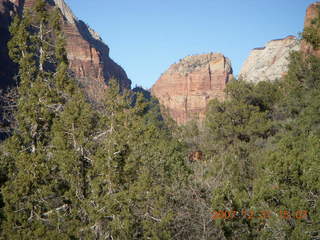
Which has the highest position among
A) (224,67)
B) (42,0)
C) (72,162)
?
(224,67)

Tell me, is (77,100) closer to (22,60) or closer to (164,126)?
(22,60)

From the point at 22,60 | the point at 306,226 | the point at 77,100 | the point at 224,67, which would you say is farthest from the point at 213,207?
the point at 224,67

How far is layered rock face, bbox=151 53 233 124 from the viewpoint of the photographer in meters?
119

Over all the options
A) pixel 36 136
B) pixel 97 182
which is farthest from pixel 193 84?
pixel 97 182

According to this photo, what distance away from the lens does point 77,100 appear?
34.7 feet

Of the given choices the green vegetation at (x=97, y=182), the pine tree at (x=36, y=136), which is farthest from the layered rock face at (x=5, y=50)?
the green vegetation at (x=97, y=182)

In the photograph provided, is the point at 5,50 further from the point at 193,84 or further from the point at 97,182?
the point at 193,84

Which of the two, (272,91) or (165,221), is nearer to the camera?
(165,221)

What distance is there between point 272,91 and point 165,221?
25.5 m
